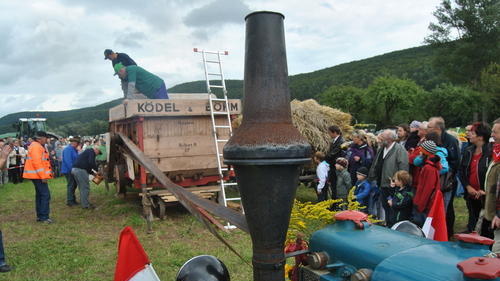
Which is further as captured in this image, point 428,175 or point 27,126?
point 27,126

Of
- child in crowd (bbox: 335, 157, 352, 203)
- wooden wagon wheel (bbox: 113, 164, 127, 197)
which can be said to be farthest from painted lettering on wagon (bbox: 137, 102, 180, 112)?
child in crowd (bbox: 335, 157, 352, 203)

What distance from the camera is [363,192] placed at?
6176 millimetres

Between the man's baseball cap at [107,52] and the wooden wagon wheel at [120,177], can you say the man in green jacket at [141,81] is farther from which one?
the wooden wagon wheel at [120,177]

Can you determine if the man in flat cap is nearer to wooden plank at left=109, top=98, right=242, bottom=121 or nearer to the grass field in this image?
wooden plank at left=109, top=98, right=242, bottom=121

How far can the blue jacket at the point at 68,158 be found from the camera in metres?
9.81

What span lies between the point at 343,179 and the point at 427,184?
2113 mm

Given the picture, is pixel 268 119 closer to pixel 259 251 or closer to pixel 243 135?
pixel 243 135

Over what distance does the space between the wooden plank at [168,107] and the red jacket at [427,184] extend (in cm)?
354

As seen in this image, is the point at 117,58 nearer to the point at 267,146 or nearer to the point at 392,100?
the point at 267,146

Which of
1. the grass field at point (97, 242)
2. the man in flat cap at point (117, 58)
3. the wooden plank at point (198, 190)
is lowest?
the grass field at point (97, 242)

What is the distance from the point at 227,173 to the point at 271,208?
5.68 metres

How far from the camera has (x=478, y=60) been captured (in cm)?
4222

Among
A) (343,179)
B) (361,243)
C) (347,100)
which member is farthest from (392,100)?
(361,243)

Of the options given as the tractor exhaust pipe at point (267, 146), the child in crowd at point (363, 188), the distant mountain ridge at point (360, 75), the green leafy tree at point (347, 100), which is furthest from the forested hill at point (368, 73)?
→ the tractor exhaust pipe at point (267, 146)
